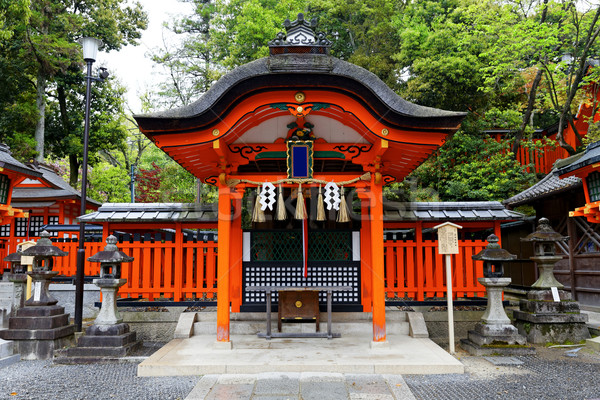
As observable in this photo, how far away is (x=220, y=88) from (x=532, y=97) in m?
15.6

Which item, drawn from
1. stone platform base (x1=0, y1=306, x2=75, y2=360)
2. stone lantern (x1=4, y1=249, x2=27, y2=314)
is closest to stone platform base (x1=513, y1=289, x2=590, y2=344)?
stone platform base (x1=0, y1=306, x2=75, y2=360)

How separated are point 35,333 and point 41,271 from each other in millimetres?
1028

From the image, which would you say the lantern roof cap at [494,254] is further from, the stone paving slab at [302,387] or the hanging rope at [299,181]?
the stone paving slab at [302,387]

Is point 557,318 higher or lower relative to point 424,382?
higher

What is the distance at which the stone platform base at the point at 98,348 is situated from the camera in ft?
20.3

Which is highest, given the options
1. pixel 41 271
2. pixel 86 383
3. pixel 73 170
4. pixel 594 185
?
pixel 73 170

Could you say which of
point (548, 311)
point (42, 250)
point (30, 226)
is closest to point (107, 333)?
point (42, 250)

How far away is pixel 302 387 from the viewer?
190 inches

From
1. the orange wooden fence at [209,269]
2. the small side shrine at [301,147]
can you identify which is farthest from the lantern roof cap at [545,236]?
the small side shrine at [301,147]

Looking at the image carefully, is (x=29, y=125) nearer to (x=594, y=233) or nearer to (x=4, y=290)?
(x=4, y=290)

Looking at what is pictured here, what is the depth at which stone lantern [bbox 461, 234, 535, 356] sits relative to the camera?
6492 millimetres

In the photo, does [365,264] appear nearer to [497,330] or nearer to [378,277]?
[378,277]

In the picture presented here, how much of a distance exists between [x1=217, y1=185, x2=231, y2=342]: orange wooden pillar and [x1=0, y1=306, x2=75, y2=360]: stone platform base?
2800mm

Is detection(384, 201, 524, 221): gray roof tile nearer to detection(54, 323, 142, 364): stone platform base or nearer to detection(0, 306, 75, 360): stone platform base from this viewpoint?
detection(54, 323, 142, 364): stone platform base
